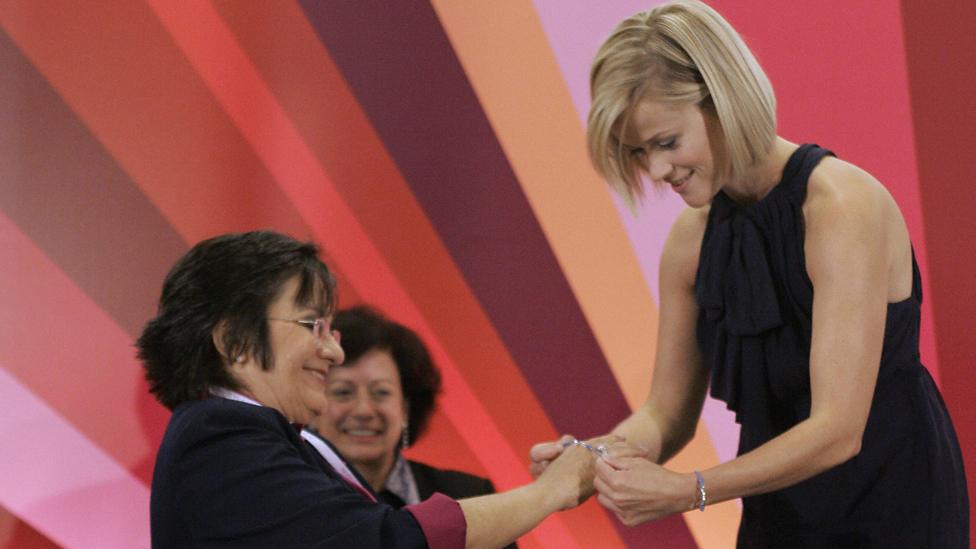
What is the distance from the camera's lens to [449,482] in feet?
9.34

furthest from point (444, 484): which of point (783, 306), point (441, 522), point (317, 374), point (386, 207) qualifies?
point (783, 306)

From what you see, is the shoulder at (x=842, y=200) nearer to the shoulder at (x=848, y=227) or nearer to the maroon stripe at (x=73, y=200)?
the shoulder at (x=848, y=227)

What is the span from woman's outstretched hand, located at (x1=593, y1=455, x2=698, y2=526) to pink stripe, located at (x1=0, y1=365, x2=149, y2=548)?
1.46 m

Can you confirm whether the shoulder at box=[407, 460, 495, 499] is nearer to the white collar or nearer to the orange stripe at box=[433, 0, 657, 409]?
the orange stripe at box=[433, 0, 657, 409]

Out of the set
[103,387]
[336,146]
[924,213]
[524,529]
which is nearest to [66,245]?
[103,387]

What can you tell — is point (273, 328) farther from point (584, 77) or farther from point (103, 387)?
point (584, 77)

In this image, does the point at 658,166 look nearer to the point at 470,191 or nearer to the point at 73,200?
the point at 470,191

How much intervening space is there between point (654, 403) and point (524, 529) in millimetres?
422

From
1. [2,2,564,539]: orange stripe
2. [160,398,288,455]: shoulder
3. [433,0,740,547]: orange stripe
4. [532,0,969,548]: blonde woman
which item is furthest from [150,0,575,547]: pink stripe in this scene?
[160,398,288,455]: shoulder

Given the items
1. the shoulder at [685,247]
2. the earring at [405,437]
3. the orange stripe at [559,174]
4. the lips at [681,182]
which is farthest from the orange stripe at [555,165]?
the lips at [681,182]

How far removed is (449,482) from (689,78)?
1399mm

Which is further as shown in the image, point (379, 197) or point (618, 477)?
point (379, 197)

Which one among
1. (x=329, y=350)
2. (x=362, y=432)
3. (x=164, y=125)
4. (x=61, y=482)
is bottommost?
(x=362, y=432)

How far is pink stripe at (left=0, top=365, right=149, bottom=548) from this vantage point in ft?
9.14
